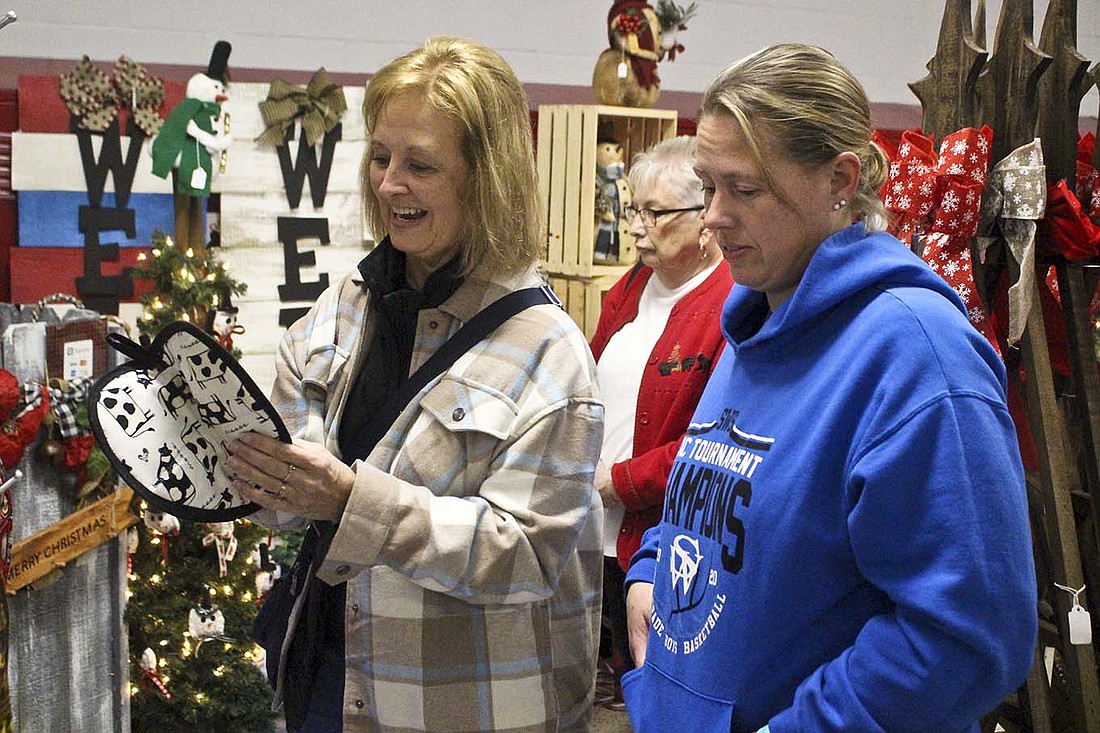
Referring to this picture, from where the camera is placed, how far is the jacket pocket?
1.25 m

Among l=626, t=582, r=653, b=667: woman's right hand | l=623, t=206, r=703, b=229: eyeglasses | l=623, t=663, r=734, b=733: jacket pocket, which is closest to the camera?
l=623, t=663, r=734, b=733: jacket pocket

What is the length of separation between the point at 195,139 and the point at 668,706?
3039 millimetres

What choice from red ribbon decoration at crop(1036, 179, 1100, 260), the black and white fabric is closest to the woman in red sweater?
red ribbon decoration at crop(1036, 179, 1100, 260)

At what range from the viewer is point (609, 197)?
162 inches

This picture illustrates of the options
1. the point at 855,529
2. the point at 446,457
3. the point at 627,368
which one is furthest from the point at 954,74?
the point at 855,529

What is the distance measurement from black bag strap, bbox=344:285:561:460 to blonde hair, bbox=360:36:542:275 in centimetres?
7

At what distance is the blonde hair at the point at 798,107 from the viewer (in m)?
1.27

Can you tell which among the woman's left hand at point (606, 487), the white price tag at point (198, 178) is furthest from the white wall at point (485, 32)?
the woman's left hand at point (606, 487)

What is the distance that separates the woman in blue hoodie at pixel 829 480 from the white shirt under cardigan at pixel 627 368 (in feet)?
5.60

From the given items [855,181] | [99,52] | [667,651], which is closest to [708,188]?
[855,181]

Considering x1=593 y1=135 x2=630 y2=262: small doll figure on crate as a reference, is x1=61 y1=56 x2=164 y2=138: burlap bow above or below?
above

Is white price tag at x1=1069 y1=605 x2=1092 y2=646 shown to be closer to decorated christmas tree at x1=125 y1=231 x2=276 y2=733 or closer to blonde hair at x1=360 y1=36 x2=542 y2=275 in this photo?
blonde hair at x1=360 y1=36 x2=542 y2=275

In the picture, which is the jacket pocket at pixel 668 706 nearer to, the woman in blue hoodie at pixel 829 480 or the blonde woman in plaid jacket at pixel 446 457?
the woman in blue hoodie at pixel 829 480

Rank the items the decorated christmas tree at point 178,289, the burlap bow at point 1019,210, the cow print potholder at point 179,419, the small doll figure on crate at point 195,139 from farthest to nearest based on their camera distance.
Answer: the small doll figure on crate at point 195,139
the decorated christmas tree at point 178,289
the burlap bow at point 1019,210
the cow print potholder at point 179,419
